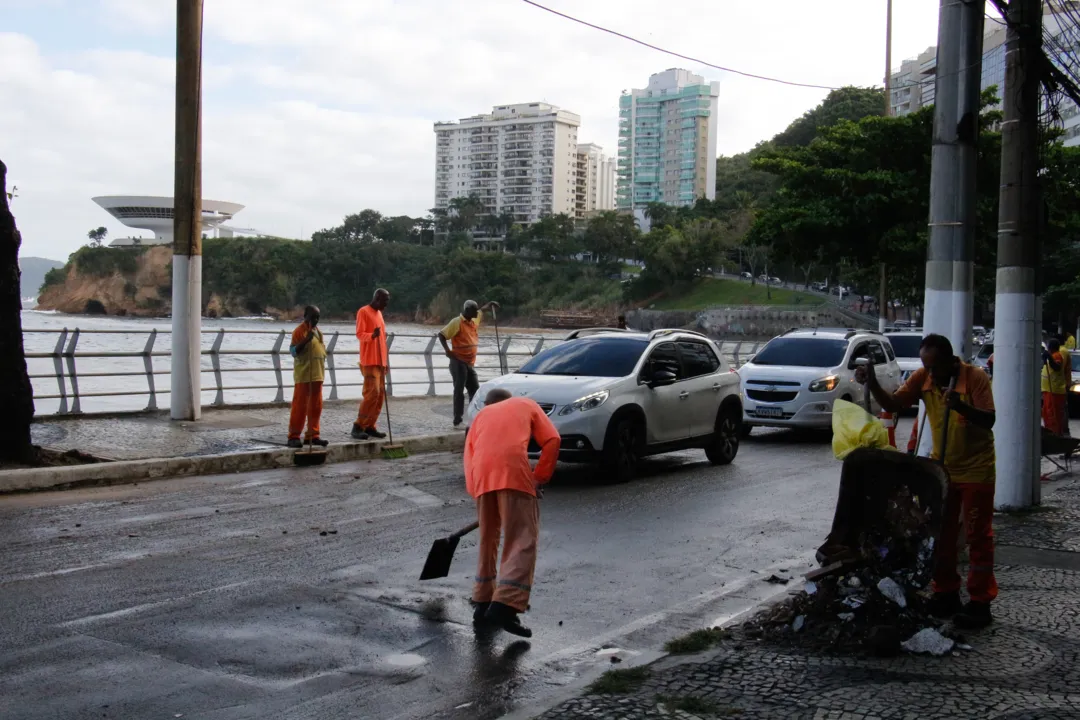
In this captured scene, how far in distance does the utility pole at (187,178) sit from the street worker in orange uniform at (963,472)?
35.0 ft

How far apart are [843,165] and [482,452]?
25.8m

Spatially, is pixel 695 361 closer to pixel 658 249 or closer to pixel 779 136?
pixel 658 249

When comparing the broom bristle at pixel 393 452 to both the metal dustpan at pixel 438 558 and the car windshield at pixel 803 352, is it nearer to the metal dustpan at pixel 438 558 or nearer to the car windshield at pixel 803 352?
the car windshield at pixel 803 352

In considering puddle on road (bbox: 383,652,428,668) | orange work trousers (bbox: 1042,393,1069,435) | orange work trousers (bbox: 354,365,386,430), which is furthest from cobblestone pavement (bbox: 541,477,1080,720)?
orange work trousers (bbox: 1042,393,1069,435)

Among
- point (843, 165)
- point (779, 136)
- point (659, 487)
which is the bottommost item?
point (659, 487)

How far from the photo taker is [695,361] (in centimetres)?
1381

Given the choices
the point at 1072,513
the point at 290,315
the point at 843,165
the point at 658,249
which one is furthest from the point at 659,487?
the point at 658,249

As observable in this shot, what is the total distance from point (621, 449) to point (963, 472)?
235 inches

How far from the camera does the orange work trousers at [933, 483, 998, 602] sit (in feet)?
20.3

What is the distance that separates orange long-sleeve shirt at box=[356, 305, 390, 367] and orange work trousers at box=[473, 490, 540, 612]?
8292 mm

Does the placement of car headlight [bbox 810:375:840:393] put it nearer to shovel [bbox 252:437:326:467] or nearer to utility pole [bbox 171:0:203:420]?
shovel [bbox 252:437:326:467]

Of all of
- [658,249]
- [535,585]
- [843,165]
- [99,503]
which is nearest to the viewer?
[535,585]

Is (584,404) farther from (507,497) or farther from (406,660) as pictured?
(406,660)

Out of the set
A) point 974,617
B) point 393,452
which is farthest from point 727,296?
point 974,617
